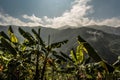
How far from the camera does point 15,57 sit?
35.9 ft

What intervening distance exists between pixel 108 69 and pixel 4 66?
9.19m

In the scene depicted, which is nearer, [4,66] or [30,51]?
[30,51]

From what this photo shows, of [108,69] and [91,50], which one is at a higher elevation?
[91,50]

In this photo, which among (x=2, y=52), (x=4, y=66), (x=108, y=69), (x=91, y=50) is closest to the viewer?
(x=108, y=69)

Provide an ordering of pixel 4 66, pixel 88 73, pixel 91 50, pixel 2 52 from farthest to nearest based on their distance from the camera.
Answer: pixel 2 52, pixel 4 66, pixel 88 73, pixel 91 50

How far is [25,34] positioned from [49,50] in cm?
200

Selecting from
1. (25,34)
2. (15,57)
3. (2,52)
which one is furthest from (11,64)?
(2,52)

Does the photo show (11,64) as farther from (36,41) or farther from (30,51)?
(36,41)

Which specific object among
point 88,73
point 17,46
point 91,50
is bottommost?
point 88,73

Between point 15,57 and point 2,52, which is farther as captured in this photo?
point 2,52

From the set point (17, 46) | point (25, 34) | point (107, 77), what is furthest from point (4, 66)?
point (107, 77)

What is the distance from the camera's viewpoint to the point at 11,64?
9734 millimetres

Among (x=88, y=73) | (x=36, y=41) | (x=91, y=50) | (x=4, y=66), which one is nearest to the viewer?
(x=91, y=50)

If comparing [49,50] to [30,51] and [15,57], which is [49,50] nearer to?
[30,51]
